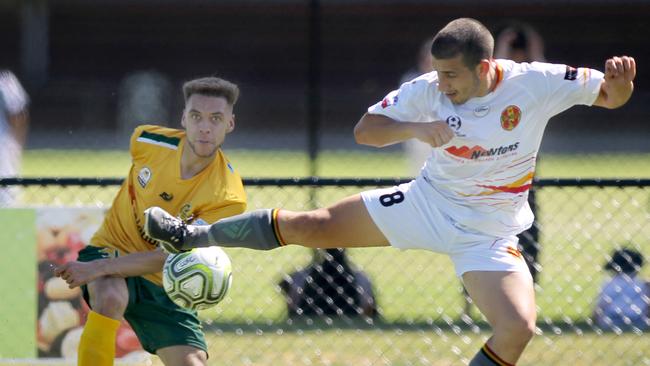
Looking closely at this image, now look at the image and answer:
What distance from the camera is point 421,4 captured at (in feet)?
65.2

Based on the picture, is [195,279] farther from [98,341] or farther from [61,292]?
[61,292]

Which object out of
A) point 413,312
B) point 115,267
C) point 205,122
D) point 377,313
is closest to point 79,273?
point 115,267

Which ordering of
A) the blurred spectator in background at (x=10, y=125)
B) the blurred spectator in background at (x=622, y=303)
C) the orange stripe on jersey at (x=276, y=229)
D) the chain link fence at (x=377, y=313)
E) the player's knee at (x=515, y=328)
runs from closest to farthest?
the player's knee at (x=515, y=328) < the orange stripe on jersey at (x=276, y=229) < the chain link fence at (x=377, y=313) < the blurred spectator in background at (x=622, y=303) < the blurred spectator in background at (x=10, y=125)

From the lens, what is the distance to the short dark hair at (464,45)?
4957 millimetres

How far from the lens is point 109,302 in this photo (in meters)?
5.08

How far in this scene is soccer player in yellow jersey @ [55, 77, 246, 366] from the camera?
16.8ft

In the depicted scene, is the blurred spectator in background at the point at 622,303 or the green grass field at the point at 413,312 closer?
the green grass field at the point at 413,312

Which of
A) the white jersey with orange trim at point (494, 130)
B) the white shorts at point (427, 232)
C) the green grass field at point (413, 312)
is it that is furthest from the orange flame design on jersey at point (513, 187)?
the green grass field at point (413, 312)

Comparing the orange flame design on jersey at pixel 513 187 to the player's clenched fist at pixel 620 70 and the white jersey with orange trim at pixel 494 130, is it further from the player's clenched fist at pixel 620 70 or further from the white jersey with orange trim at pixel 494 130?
the player's clenched fist at pixel 620 70

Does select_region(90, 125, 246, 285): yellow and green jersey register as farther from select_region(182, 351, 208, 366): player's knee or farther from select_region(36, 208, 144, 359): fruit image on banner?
select_region(36, 208, 144, 359): fruit image on banner

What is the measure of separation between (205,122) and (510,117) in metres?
1.38

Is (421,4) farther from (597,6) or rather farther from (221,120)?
(221,120)

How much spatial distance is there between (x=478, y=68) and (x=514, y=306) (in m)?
1.04

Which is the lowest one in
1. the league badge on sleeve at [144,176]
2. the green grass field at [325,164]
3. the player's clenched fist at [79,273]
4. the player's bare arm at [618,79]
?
the green grass field at [325,164]
